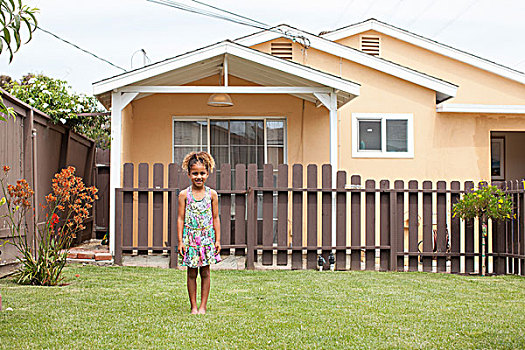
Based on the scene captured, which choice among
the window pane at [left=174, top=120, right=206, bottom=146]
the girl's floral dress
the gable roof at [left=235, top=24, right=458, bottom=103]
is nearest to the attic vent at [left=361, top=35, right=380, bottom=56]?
the gable roof at [left=235, top=24, right=458, bottom=103]

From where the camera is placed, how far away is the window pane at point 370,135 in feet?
40.8

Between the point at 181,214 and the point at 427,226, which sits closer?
the point at 181,214

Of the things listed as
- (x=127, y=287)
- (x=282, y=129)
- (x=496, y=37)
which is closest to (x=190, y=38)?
(x=496, y=37)

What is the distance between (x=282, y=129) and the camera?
12375mm

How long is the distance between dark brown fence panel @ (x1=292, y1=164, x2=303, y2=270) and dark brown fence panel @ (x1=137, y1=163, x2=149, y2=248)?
2111mm

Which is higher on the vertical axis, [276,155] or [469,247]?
[276,155]

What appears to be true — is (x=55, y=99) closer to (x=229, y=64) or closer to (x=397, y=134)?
(x=229, y=64)

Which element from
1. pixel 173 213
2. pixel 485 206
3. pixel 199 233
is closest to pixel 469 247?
pixel 485 206

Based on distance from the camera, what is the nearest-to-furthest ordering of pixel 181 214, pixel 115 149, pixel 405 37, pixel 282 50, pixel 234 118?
pixel 181 214 < pixel 115 149 < pixel 234 118 < pixel 282 50 < pixel 405 37

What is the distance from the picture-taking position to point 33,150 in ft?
29.2

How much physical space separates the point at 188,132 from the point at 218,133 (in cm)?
57

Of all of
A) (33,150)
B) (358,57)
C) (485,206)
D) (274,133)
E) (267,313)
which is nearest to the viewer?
(267,313)

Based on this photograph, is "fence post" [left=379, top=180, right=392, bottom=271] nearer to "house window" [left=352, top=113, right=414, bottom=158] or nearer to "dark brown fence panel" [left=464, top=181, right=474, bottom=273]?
"dark brown fence panel" [left=464, top=181, right=474, bottom=273]

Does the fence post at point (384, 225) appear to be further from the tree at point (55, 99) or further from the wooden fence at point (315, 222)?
the tree at point (55, 99)
